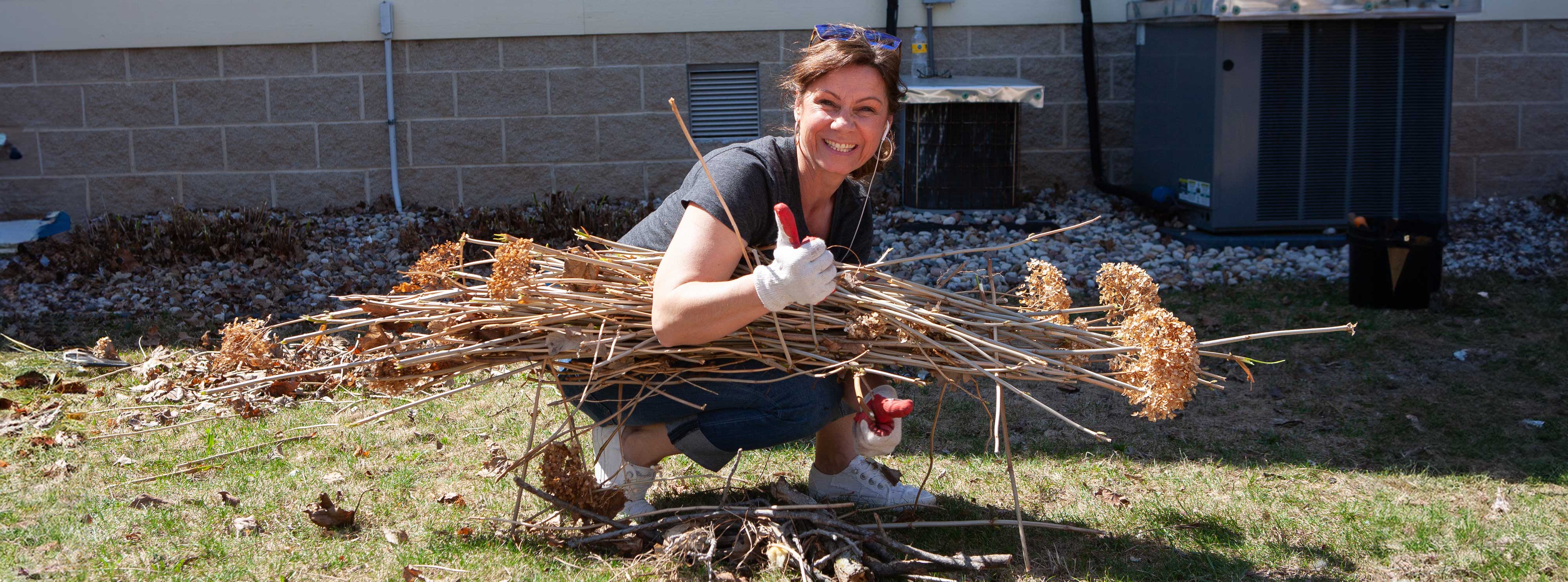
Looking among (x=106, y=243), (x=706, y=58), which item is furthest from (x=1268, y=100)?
(x=106, y=243)

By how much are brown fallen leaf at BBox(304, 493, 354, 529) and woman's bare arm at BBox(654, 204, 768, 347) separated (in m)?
0.96

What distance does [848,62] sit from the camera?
242 cm

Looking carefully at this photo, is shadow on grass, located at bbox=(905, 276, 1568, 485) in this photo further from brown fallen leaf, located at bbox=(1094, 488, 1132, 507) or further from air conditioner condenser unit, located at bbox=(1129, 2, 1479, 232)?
air conditioner condenser unit, located at bbox=(1129, 2, 1479, 232)

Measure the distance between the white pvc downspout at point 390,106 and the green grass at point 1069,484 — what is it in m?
2.91

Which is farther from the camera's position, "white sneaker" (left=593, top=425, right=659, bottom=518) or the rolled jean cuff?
"white sneaker" (left=593, top=425, right=659, bottom=518)

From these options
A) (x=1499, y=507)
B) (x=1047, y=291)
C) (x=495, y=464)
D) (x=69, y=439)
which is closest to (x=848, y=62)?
(x=1047, y=291)

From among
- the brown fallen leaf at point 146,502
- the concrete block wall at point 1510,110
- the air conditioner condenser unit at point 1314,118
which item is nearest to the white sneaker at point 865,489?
the brown fallen leaf at point 146,502

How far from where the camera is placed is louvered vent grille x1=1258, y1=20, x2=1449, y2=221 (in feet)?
19.9

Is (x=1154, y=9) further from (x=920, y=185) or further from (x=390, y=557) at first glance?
(x=390, y=557)

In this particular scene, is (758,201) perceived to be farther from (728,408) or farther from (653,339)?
(728,408)

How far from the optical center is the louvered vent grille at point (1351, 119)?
6.07 m

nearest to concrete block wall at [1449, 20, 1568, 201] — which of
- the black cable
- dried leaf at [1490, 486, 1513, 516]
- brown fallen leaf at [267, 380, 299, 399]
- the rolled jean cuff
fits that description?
the black cable

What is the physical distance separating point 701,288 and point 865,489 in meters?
0.88

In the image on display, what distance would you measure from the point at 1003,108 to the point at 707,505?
4348mm
